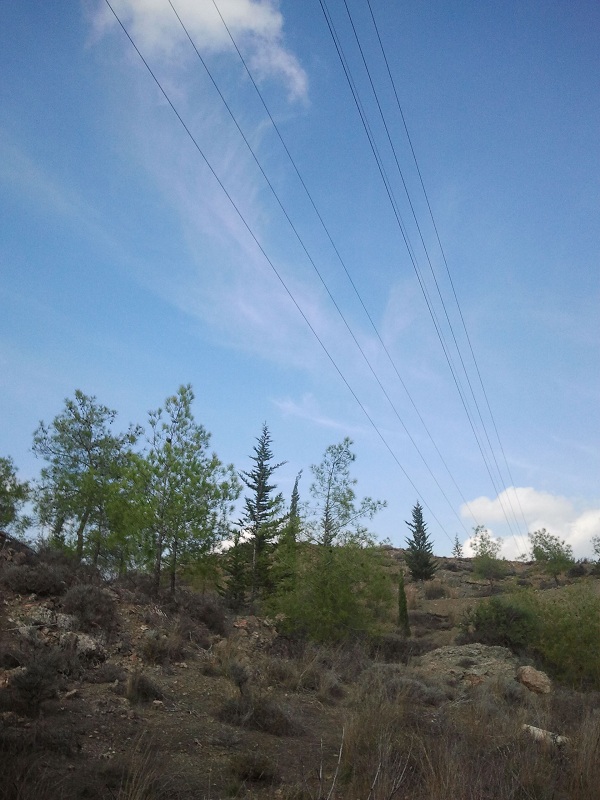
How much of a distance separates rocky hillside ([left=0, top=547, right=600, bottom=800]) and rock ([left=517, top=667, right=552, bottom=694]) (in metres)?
0.05

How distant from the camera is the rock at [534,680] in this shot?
21.1m

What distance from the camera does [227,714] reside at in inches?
490

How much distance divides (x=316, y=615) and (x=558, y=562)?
38113 millimetres

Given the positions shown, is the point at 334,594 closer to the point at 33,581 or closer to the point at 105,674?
the point at 33,581

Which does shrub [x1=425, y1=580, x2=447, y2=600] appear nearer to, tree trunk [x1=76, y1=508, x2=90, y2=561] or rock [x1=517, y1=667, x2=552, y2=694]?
tree trunk [x1=76, y1=508, x2=90, y2=561]

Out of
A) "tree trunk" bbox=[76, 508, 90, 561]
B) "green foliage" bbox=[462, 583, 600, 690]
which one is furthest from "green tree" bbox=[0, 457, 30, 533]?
"green foliage" bbox=[462, 583, 600, 690]

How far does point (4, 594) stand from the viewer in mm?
17609

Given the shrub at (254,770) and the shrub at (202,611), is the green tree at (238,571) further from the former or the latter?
the shrub at (254,770)

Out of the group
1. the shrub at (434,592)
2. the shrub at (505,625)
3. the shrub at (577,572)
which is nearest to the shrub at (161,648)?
the shrub at (505,625)

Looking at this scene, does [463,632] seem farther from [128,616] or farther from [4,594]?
[4,594]

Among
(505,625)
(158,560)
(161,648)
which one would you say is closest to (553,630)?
(505,625)

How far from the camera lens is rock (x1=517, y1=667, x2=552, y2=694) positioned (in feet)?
69.3

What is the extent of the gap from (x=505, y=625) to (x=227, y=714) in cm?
2261

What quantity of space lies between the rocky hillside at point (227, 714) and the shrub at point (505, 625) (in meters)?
4.71
